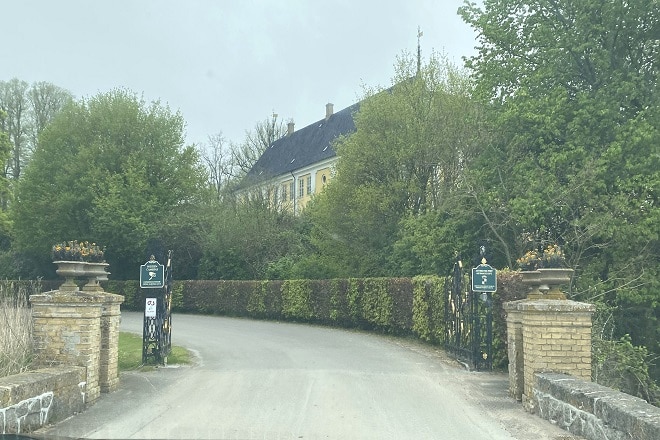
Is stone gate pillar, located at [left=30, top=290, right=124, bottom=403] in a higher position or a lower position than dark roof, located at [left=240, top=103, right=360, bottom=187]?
lower

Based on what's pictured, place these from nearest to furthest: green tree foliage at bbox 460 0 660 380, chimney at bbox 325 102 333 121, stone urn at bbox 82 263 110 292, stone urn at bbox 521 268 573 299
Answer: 1. stone urn at bbox 521 268 573 299
2. stone urn at bbox 82 263 110 292
3. green tree foliage at bbox 460 0 660 380
4. chimney at bbox 325 102 333 121

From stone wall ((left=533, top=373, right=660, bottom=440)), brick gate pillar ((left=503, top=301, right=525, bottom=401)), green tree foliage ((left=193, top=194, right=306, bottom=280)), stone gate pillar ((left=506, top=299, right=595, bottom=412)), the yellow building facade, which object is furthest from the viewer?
the yellow building facade

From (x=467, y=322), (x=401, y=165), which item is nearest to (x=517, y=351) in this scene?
(x=467, y=322)

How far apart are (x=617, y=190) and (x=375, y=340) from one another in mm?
8512

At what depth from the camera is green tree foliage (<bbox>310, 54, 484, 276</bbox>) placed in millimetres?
24109

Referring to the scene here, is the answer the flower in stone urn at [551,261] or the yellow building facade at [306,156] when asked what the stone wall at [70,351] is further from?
the yellow building facade at [306,156]

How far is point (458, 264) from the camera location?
47.5 ft

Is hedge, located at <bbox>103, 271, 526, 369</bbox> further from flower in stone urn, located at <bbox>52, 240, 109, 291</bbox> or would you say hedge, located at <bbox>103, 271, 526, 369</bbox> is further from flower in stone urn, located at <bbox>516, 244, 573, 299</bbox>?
flower in stone urn, located at <bbox>52, 240, 109, 291</bbox>

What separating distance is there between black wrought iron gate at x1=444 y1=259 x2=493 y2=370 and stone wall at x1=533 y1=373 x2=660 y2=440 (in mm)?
4377

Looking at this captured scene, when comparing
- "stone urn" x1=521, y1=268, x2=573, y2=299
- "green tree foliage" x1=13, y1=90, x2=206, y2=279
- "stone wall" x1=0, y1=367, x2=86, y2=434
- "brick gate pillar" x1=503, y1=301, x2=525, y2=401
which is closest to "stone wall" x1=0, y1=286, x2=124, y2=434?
"stone wall" x1=0, y1=367, x2=86, y2=434

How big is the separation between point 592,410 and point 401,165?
62.4 feet

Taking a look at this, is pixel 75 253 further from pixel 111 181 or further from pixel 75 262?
pixel 111 181

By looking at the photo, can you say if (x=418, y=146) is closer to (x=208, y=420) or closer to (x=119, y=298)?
(x=119, y=298)

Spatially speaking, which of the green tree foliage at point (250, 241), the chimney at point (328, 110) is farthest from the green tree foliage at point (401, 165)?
the chimney at point (328, 110)
